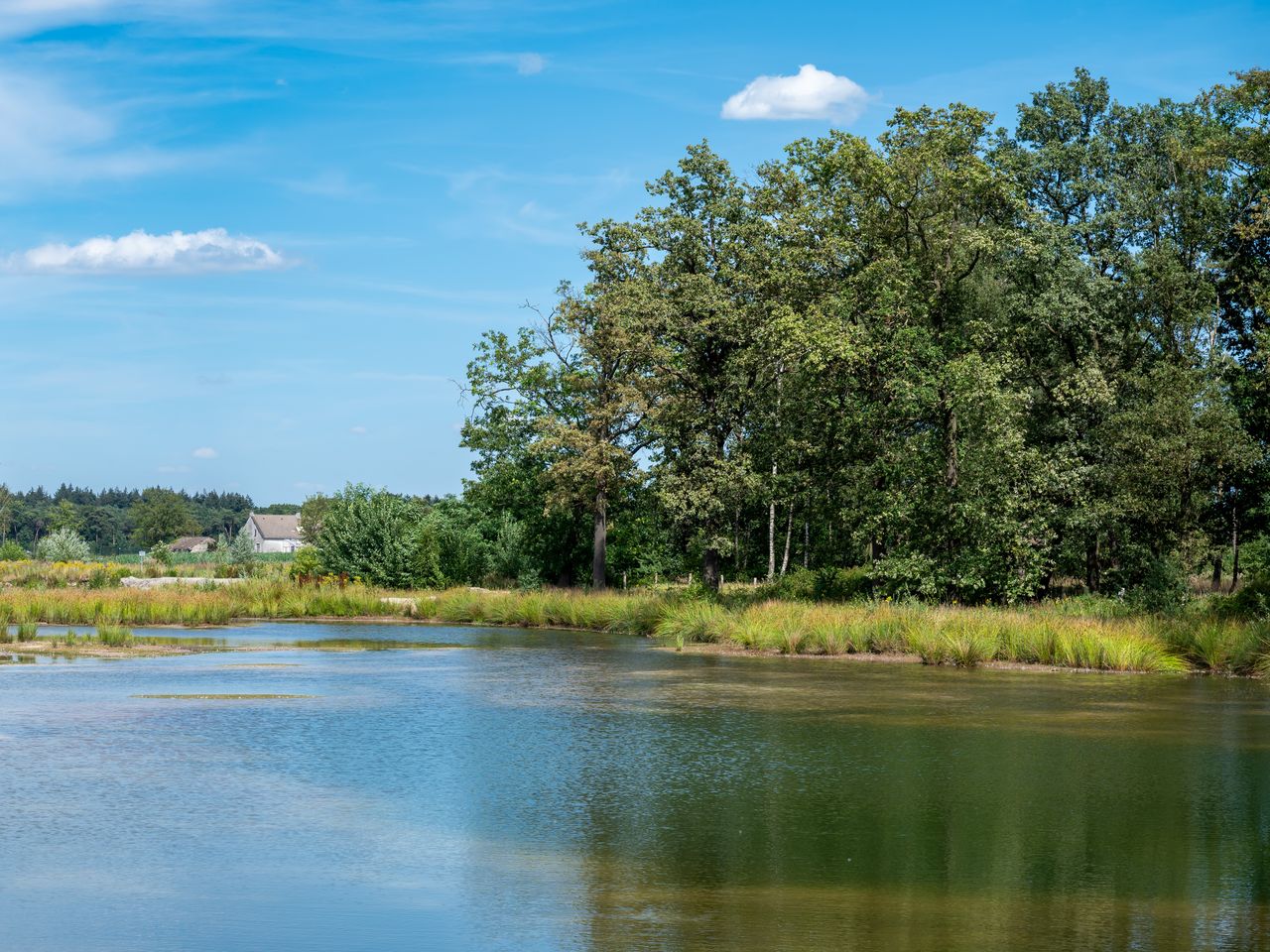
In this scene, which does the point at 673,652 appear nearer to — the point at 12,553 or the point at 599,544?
the point at 599,544

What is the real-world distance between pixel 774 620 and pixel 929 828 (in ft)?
74.9

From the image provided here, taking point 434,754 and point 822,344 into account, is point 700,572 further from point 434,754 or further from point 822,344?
point 434,754

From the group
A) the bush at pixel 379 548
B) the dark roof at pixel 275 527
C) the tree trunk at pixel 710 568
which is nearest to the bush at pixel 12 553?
the bush at pixel 379 548

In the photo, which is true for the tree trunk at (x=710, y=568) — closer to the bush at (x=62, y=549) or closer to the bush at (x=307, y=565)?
the bush at (x=307, y=565)

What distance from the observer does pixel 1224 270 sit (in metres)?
47.5

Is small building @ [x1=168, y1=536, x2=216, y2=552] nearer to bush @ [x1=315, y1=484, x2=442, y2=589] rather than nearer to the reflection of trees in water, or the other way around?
bush @ [x1=315, y1=484, x2=442, y2=589]

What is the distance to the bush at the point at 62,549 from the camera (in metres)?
73.8

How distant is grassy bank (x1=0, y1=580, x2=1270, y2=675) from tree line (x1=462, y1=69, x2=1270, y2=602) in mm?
4637

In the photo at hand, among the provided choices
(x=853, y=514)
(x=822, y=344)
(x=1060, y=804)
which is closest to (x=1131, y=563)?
(x=853, y=514)

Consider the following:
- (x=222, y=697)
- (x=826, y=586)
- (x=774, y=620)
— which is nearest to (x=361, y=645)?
(x=774, y=620)

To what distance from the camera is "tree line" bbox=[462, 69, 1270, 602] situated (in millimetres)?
39562

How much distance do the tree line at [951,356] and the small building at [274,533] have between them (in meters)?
111

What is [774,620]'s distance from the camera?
36.1 metres

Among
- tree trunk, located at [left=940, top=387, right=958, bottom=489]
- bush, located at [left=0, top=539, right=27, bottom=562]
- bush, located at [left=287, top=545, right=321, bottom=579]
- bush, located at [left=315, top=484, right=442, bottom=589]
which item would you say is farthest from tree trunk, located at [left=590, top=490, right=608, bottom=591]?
bush, located at [left=0, top=539, right=27, bottom=562]
